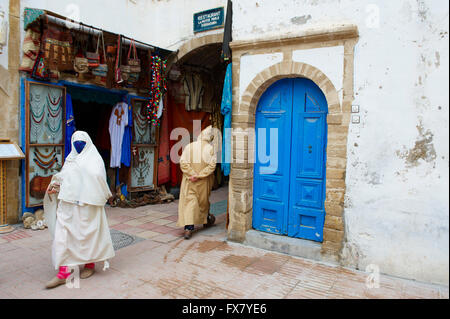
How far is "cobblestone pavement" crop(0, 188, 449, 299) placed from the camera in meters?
3.47

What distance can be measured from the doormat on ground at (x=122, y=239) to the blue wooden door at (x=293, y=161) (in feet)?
6.40

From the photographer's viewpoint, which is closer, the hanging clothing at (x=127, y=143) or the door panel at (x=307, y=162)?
the door panel at (x=307, y=162)

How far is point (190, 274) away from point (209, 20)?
554 centimetres

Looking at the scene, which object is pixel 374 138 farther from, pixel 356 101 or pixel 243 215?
pixel 243 215

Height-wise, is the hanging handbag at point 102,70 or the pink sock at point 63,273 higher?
the hanging handbag at point 102,70

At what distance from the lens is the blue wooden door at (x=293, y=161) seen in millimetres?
4500

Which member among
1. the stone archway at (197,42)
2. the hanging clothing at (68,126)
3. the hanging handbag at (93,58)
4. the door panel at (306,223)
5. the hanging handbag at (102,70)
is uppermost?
the stone archway at (197,42)

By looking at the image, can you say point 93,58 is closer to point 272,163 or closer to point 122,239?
point 122,239

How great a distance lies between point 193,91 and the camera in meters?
8.73

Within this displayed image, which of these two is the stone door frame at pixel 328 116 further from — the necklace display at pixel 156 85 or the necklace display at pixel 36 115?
the necklace display at pixel 36 115

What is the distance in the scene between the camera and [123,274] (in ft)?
12.8

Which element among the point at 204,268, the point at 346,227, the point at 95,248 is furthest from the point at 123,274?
the point at 346,227

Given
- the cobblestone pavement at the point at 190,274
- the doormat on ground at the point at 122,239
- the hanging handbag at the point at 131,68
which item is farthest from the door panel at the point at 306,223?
the hanging handbag at the point at 131,68

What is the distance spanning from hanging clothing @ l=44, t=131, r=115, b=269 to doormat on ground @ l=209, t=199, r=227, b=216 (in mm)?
3506
